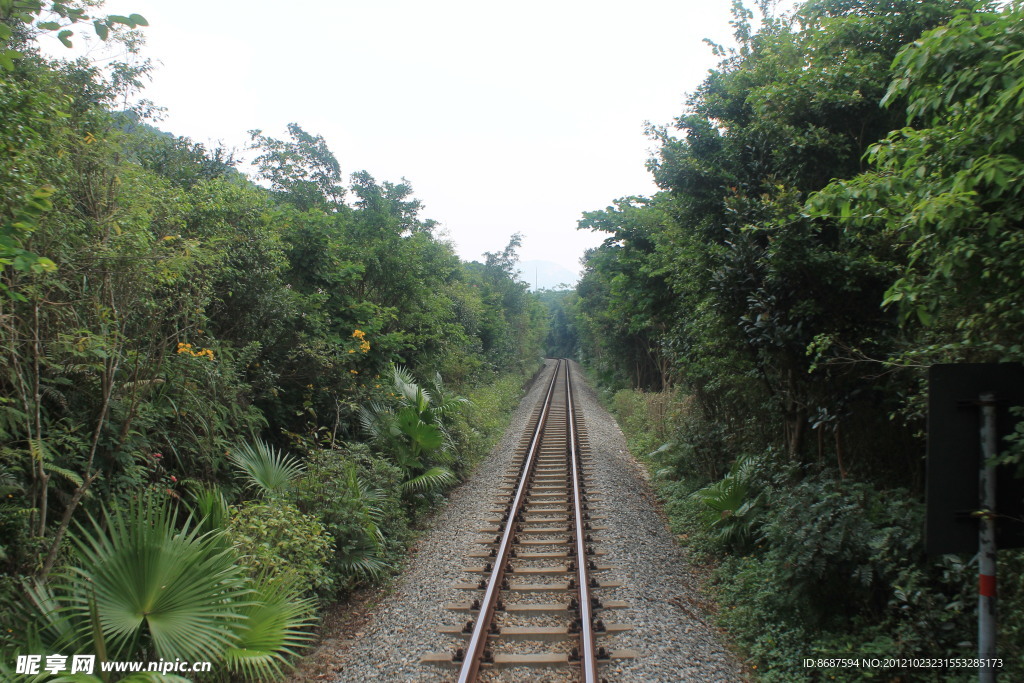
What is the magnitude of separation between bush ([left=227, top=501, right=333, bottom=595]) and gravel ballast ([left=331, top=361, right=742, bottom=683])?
78 centimetres

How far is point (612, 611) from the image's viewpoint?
577 centimetres

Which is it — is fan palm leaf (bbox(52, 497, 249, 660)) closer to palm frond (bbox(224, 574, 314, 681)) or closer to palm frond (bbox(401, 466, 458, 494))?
palm frond (bbox(224, 574, 314, 681))

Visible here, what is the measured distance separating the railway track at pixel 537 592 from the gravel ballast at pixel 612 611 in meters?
0.12

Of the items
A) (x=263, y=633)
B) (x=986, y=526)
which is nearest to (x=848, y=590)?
(x=986, y=526)

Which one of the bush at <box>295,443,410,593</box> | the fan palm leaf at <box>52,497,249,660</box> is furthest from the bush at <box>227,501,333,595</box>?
the fan palm leaf at <box>52,497,249,660</box>

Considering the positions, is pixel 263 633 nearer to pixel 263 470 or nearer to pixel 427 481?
pixel 263 470

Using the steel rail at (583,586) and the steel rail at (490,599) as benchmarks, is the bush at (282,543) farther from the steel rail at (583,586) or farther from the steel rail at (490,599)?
the steel rail at (583,586)

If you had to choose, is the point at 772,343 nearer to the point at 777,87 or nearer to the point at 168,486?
the point at 777,87

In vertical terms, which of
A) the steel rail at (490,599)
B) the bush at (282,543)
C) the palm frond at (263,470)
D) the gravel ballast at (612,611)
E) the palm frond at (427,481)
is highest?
the palm frond at (263,470)

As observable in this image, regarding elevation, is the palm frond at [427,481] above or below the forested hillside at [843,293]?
below

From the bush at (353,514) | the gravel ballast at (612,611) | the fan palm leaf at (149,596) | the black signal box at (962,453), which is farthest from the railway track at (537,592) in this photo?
the black signal box at (962,453)

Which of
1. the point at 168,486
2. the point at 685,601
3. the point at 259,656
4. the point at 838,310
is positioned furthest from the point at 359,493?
the point at 838,310

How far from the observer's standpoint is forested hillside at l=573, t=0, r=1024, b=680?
133 inches

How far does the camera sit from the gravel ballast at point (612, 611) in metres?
4.73
